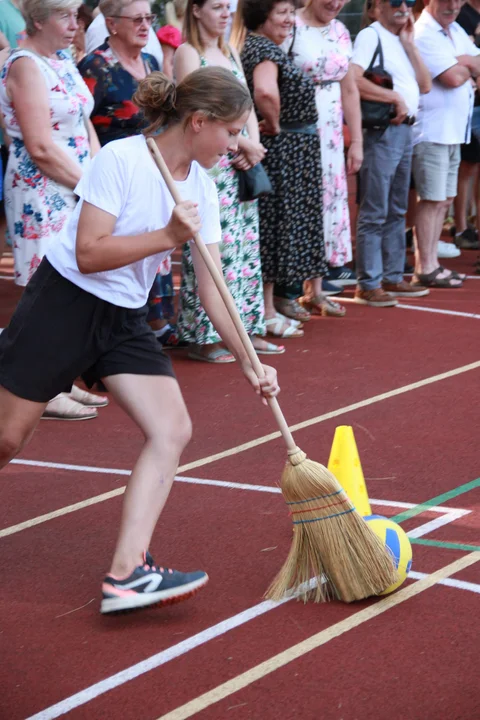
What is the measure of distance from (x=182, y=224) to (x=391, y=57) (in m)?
5.44

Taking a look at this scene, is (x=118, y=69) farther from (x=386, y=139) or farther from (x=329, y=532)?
(x=329, y=532)

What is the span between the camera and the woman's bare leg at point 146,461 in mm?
3871

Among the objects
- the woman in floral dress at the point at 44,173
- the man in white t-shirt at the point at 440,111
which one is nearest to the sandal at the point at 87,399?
the woman in floral dress at the point at 44,173

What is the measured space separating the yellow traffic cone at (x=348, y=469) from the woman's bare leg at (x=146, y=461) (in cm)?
93

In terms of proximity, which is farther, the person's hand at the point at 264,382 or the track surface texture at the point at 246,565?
the person's hand at the point at 264,382

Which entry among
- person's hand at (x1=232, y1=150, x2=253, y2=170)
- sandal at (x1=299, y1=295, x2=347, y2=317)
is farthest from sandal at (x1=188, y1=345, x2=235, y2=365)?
sandal at (x1=299, y1=295, x2=347, y2=317)

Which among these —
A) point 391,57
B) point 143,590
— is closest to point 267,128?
point 391,57

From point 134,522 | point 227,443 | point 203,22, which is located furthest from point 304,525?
point 203,22

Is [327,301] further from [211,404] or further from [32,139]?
[32,139]

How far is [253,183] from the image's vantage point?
7.22 meters

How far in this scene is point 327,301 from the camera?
8.74 m

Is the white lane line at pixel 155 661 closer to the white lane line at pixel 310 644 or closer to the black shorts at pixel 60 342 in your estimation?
the white lane line at pixel 310 644

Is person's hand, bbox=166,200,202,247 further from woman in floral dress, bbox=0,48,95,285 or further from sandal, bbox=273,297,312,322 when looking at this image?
sandal, bbox=273,297,312,322

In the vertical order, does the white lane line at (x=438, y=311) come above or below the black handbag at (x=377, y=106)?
below
